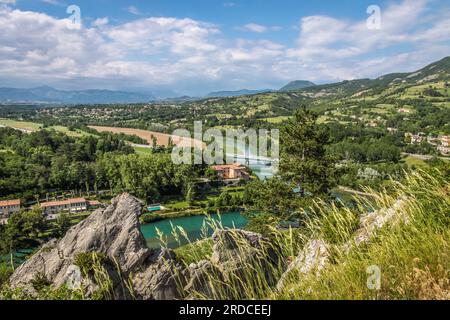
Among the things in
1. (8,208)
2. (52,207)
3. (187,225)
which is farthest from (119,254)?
→ (8,208)

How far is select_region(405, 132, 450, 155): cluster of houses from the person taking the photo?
5857cm

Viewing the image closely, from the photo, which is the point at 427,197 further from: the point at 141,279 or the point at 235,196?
the point at 235,196

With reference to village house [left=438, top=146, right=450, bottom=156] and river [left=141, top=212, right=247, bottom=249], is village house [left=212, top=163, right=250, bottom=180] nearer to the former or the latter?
river [left=141, top=212, right=247, bottom=249]

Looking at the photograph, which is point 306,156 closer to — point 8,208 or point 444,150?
point 8,208

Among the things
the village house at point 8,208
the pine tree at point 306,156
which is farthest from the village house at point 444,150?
the village house at point 8,208

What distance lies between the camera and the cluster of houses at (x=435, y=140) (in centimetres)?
5857

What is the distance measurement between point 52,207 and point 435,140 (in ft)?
222

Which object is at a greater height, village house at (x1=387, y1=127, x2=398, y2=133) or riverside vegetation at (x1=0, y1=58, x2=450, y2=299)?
riverside vegetation at (x1=0, y1=58, x2=450, y2=299)

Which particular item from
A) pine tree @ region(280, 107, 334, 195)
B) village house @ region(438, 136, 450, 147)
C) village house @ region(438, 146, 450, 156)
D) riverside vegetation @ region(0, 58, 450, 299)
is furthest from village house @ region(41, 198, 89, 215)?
village house @ region(438, 136, 450, 147)

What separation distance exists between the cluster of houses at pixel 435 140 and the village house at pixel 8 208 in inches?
2498

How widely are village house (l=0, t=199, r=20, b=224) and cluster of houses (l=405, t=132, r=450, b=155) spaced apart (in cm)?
6344

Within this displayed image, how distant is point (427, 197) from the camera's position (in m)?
3.43
